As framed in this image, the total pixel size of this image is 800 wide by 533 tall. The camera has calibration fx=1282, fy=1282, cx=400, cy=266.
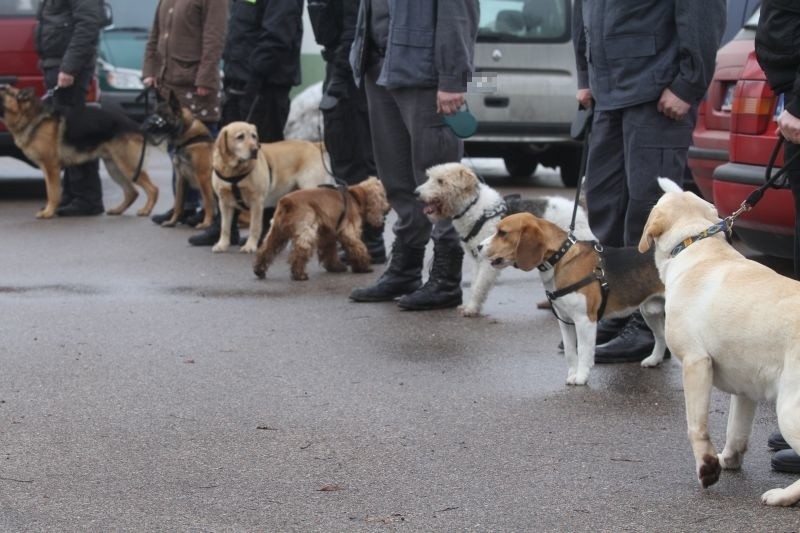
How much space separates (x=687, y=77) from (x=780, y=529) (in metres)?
2.38

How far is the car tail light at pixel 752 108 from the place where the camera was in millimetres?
6508

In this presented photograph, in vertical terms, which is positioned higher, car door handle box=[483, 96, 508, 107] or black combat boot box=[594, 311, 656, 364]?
car door handle box=[483, 96, 508, 107]

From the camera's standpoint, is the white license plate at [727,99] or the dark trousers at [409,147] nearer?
the dark trousers at [409,147]

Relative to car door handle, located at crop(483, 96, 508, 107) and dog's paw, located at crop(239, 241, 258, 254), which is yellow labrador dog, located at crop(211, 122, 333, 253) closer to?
dog's paw, located at crop(239, 241, 258, 254)

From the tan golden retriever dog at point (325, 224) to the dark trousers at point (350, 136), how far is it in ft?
0.87

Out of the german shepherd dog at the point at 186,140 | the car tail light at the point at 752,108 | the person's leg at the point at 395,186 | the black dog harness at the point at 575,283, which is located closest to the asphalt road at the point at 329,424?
the person's leg at the point at 395,186

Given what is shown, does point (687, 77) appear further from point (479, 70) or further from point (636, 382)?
point (479, 70)

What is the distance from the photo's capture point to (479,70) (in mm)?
12734

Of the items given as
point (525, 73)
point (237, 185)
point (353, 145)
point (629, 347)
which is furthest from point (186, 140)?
point (629, 347)

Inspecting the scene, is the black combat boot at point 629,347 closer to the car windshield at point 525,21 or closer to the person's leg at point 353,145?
the person's leg at point 353,145

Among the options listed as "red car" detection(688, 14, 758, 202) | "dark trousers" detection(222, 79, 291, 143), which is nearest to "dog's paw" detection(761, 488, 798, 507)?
"red car" detection(688, 14, 758, 202)

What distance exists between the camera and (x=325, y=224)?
823 centimetres

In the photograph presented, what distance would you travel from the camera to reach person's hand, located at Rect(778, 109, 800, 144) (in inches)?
163

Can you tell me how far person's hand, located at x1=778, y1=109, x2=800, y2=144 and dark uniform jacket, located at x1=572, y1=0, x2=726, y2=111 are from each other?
1.18 m
